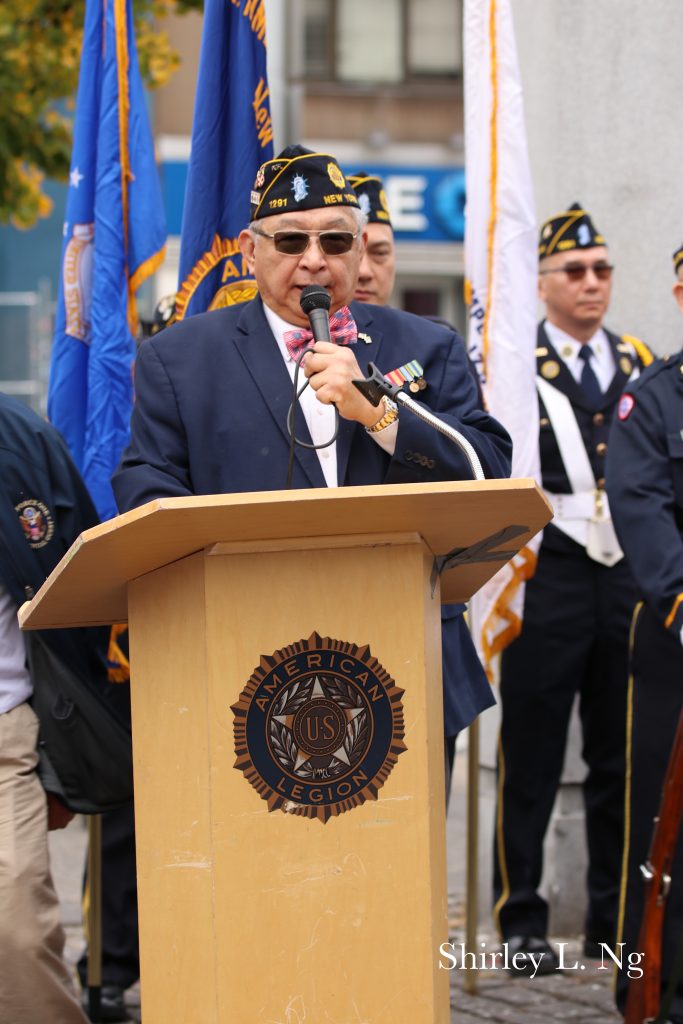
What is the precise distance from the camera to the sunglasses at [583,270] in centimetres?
612

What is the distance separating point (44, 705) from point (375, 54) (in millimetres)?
18118

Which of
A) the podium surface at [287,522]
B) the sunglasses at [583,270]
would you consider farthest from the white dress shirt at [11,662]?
the sunglasses at [583,270]

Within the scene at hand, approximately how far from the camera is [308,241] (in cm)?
375

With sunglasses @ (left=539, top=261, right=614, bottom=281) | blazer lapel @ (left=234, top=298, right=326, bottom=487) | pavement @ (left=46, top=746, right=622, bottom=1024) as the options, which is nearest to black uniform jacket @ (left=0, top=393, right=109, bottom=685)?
blazer lapel @ (left=234, top=298, right=326, bottom=487)

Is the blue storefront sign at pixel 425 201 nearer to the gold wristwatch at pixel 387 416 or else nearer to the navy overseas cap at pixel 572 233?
the navy overseas cap at pixel 572 233

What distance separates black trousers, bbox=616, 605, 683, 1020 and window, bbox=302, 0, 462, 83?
17062 mm

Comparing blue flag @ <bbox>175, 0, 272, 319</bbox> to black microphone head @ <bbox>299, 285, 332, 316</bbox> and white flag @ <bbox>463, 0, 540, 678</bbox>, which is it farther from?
black microphone head @ <bbox>299, 285, 332, 316</bbox>

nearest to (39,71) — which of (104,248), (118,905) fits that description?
(104,248)

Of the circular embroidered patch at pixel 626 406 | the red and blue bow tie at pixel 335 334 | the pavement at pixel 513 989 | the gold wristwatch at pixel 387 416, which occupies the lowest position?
the pavement at pixel 513 989

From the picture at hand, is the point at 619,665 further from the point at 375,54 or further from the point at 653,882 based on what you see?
the point at 375,54

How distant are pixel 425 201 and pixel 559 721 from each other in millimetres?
15169

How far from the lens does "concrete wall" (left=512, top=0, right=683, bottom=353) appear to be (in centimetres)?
659

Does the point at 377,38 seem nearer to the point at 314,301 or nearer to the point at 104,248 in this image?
the point at 104,248

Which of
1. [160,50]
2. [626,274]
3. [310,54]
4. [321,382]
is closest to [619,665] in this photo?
[626,274]
